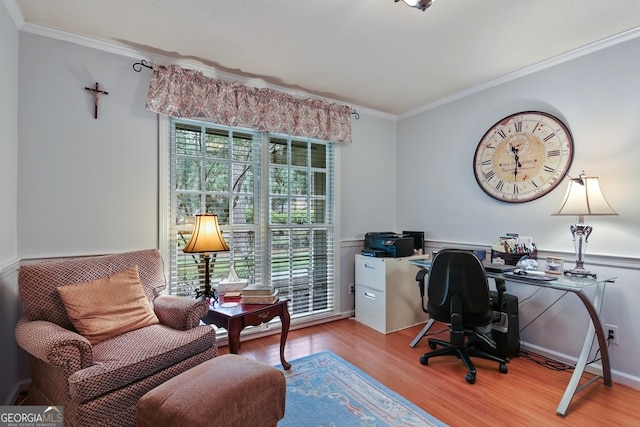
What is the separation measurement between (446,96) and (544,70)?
2.96 ft

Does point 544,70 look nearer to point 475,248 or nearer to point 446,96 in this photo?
point 446,96

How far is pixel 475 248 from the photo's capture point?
121 inches

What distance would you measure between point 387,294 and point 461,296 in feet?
3.21

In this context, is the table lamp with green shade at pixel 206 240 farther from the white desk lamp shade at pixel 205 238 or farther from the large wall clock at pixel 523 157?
the large wall clock at pixel 523 157

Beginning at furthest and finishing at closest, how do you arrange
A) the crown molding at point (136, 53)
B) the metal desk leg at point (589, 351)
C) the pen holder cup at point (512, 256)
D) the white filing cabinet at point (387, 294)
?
1. the white filing cabinet at point (387, 294)
2. the pen holder cup at point (512, 256)
3. the crown molding at point (136, 53)
4. the metal desk leg at point (589, 351)

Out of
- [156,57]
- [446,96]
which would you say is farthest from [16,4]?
[446,96]

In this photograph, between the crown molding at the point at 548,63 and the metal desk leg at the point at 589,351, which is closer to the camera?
the metal desk leg at the point at 589,351

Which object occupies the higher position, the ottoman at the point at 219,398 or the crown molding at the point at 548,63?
the crown molding at the point at 548,63

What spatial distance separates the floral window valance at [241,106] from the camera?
243 centimetres

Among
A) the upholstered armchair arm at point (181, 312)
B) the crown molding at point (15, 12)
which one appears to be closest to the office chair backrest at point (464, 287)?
the upholstered armchair arm at point (181, 312)

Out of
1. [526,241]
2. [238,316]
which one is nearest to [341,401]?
[238,316]

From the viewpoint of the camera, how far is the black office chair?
218 centimetres

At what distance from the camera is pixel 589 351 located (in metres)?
2.03

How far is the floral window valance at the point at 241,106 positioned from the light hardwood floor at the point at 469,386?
6.61 feet
